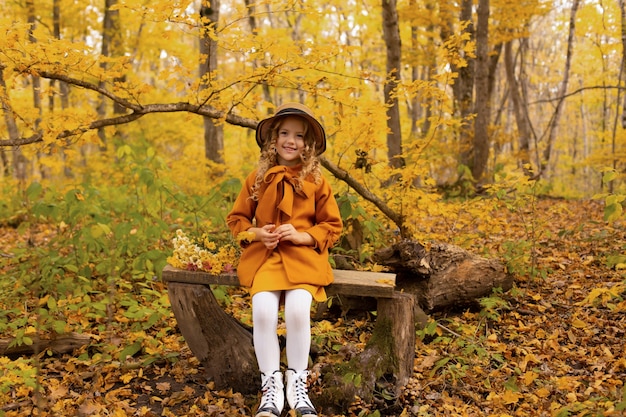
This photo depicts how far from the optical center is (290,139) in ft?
9.81

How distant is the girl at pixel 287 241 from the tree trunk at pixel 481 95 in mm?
5673

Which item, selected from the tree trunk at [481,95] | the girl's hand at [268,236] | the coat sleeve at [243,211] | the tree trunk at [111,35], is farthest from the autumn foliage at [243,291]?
the tree trunk at [111,35]

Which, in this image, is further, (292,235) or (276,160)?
(276,160)

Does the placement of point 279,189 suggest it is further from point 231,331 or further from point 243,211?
point 231,331

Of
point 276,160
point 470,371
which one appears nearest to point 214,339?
point 276,160

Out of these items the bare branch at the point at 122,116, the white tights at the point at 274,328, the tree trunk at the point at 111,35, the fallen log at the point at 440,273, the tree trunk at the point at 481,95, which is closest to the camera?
the white tights at the point at 274,328

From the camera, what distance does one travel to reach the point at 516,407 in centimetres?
281

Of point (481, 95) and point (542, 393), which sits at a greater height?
point (481, 95)

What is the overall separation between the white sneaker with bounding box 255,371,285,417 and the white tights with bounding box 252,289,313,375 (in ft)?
0.13

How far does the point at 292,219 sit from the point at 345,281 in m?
0.47

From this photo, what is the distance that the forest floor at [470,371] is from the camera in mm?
2764

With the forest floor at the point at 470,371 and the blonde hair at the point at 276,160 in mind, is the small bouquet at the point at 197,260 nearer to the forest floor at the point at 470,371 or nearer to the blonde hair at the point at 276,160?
the blonde hair at the point at 276,160

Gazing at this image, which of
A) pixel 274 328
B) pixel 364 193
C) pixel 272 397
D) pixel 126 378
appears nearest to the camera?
pixel 272 397

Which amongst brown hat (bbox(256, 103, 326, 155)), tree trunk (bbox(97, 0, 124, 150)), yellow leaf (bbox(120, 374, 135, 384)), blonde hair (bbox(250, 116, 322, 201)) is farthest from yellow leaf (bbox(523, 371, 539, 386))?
tree trunk (bbox(97, 0, 124, 150))
